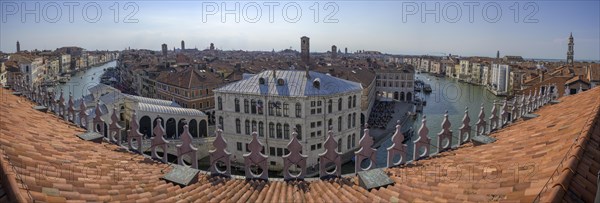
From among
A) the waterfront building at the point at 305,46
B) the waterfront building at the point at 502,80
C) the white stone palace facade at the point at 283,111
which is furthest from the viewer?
the waterfront building at the point at 502,80

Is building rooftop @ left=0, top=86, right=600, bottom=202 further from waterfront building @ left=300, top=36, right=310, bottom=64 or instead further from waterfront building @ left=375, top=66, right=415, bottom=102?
waterfront building @ left=300, top=36, right=310, bottom=64

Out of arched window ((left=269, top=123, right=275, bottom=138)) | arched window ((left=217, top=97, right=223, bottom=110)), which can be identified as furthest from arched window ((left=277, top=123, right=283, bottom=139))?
arched window ((left=217, top=97, right=223, bottom=110))

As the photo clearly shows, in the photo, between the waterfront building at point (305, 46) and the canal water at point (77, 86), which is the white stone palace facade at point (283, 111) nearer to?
the canal water at point (77, 86)

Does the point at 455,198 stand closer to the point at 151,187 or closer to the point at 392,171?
the point at 392,171

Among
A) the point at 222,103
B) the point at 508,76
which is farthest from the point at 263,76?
the point at 508,76

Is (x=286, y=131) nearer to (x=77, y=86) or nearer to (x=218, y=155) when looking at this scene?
(x=218, y=155)

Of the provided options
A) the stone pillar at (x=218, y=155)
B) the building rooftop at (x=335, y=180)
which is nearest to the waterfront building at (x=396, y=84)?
the building rooftop at (x=335, y=180)

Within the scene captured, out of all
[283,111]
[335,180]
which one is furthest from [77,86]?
[335,180]

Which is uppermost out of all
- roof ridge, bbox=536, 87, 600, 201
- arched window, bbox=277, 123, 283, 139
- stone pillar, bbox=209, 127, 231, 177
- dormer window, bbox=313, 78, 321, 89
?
dormer window, bbox=313, 78, 321, 89
